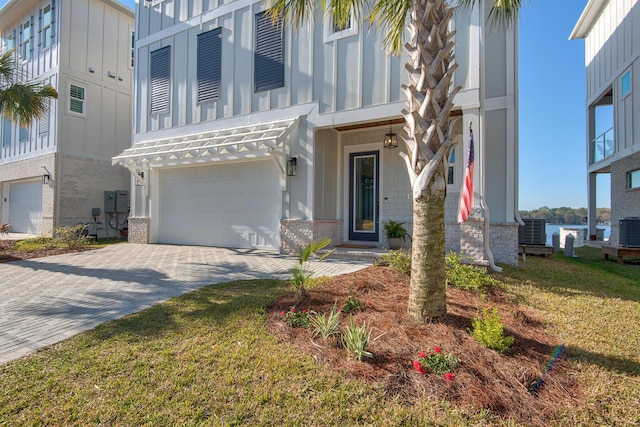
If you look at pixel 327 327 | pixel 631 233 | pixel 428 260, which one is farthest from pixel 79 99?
pixel 631 233

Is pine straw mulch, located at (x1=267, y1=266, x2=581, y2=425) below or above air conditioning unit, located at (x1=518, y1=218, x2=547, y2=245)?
below

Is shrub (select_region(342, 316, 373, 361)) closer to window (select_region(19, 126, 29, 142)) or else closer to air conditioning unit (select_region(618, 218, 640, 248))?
air conditioning unit (select_region(618, 218, 640, 248))

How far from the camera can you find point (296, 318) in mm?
3795

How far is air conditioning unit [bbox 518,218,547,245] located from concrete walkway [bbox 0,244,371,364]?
527 centimetres

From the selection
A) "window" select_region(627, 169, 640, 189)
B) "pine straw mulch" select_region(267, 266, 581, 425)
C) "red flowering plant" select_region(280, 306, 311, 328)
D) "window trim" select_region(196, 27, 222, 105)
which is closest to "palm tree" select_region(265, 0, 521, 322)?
"pine straw mulch" select_region(267, 266, 581, 425)

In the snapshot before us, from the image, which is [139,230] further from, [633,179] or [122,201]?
Answer: [633,179]

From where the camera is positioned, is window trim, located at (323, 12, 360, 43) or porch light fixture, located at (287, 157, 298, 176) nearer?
window trim, located at (323, 12, 360, 43)

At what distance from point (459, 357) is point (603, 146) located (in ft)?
56.1

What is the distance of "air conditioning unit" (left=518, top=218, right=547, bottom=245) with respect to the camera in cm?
941

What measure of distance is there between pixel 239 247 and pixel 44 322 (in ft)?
21.2

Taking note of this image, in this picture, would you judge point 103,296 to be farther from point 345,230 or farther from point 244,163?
point 345,230

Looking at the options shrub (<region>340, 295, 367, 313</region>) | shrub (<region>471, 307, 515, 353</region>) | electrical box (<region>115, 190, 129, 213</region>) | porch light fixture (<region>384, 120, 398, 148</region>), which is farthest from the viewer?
electrical box (<region>115, 190, 129, 213</region>)

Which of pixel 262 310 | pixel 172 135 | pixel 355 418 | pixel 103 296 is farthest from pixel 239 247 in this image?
pixel 355 418

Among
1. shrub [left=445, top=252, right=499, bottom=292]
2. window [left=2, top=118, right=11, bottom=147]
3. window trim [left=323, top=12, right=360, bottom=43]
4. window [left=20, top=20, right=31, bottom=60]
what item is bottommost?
shrub [left=445, top=252, right=499, bottom=292]
